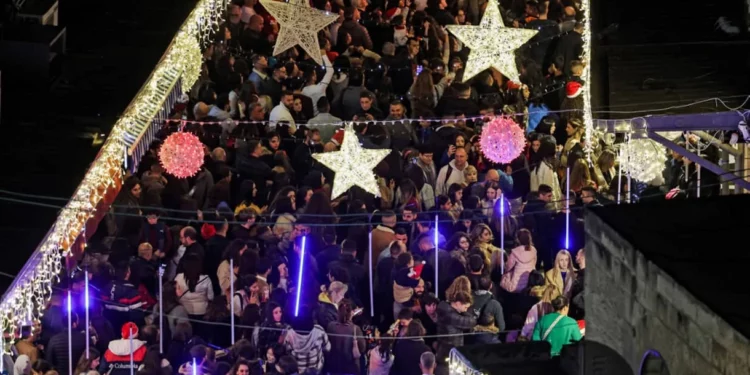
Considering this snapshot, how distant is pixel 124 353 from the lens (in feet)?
70.2

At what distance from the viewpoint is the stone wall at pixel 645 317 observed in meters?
14.3

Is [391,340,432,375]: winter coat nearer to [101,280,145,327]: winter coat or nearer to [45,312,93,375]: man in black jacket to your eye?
[101,280,145,327]: winter coat

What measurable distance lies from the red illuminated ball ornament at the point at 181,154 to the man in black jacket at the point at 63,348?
3.38 meters

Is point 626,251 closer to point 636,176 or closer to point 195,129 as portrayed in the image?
point 636,176

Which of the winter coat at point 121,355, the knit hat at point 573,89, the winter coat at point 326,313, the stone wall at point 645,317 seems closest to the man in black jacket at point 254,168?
the winter coat at point 326,313

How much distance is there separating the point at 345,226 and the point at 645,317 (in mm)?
8125

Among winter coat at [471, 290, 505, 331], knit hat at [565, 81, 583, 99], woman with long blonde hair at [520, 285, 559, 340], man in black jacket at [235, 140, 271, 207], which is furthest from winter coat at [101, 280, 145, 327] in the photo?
knit hat at [565, 81, 583, 99]

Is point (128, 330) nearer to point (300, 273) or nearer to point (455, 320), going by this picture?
point (300, 273)

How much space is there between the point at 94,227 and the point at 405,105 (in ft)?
18.5

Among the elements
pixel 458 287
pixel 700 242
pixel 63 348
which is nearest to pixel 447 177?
pixel 458 287

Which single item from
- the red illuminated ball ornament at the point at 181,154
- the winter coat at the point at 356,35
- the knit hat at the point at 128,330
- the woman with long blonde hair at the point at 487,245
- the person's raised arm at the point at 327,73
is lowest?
the knit hat at the point at 128,330

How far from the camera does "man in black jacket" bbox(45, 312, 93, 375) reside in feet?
70.1

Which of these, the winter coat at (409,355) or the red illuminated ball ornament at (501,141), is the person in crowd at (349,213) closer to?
the winter coat at (409,355)

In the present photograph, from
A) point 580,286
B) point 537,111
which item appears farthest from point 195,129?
point 580,286
